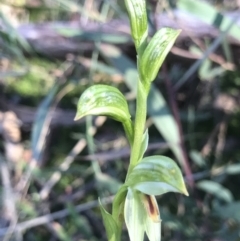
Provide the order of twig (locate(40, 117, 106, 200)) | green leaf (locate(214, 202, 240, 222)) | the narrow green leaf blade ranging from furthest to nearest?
twig (locate(40, 117, 106, 200)), green leaf (locate(214, 202, 240, 222)), the narrow green leaf blade

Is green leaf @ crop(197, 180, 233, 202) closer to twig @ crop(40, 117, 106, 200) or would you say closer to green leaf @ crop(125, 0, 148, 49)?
twig @ crop(40, 117, 106, 200)

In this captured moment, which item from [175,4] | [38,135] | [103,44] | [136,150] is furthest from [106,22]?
[136,150]

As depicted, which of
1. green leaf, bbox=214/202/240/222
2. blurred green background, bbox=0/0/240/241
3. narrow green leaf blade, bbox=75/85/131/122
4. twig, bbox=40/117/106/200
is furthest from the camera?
twig, bbox=40/117/106/200

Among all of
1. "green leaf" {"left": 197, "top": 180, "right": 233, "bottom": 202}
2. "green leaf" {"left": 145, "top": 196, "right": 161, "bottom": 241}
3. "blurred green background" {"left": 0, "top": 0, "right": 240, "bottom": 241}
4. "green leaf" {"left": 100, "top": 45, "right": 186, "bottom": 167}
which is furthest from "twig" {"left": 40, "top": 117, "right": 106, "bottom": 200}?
"green leaf" {"left": 145, "top": 196, "right": 161, "bottom": 241}

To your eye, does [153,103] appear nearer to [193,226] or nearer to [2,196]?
[193,226]

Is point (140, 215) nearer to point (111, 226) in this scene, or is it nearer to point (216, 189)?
point (111, 226)
